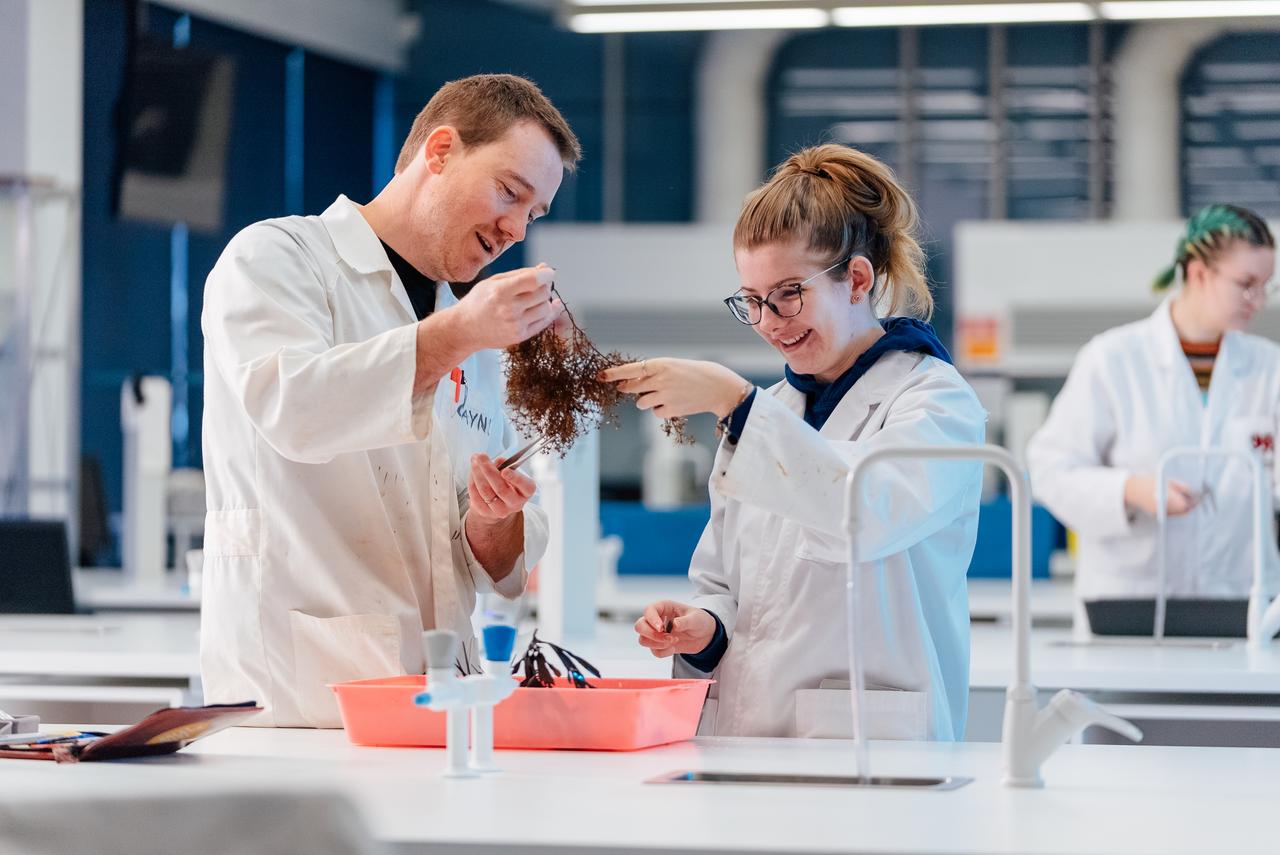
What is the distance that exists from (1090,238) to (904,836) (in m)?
5.66

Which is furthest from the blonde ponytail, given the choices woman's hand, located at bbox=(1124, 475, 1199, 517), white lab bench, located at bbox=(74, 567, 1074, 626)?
white lab bench, located at bbox=(74, 567, 1074, 626)

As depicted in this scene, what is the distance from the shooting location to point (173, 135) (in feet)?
20.1

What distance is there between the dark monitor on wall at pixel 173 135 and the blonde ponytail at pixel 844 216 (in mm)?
4584

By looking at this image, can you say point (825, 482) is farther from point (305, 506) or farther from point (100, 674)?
point (100, 674)

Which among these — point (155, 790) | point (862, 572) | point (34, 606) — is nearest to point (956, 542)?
point (862, 572)

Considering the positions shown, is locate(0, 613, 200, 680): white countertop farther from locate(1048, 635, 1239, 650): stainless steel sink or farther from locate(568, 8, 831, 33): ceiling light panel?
locate(568, 8, 831, 33): ceiling light panel

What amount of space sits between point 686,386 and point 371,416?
340 millimetres

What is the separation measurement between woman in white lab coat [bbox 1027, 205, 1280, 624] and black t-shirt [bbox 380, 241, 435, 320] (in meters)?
1.76

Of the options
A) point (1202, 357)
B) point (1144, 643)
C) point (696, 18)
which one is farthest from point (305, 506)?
point (696, 18)

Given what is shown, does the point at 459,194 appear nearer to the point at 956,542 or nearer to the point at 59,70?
the point at 956,542

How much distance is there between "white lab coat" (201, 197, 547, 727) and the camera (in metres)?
1.70

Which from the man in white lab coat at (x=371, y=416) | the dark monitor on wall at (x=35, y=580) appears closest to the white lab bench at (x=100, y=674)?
the dark monitor on wall at (x=35, y=580)

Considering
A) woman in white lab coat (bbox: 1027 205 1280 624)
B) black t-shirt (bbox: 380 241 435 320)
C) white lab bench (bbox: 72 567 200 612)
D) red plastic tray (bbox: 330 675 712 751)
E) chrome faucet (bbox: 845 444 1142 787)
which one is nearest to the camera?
chrome faucet (bbox: 845 444 1142 787)

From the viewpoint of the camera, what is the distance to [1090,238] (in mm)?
6387
